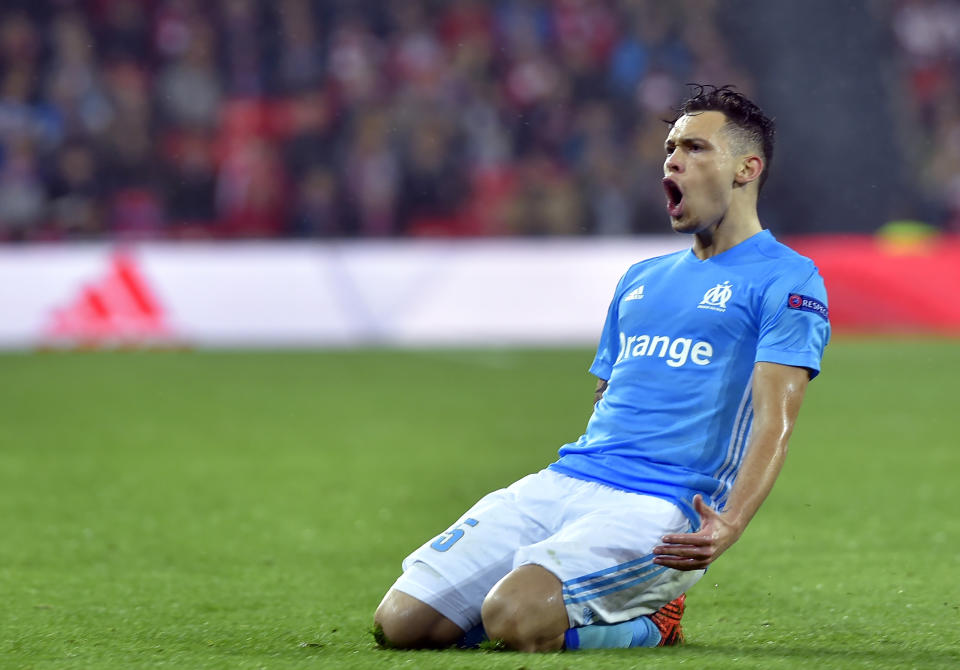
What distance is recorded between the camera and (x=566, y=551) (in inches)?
148

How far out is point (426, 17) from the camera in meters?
20.3

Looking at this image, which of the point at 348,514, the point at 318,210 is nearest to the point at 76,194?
the point at 318,210

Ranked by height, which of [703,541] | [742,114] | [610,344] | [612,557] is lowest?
[612,557]

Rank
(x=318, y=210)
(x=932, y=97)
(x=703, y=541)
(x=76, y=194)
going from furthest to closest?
(x=932, y=97)
(x=318, y=210)
(x=76, y=194)
(x=703, y=541)

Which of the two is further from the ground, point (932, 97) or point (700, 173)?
point (700, 173)

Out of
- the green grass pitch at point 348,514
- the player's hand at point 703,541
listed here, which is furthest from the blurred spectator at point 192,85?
the player's hand at point 703,541

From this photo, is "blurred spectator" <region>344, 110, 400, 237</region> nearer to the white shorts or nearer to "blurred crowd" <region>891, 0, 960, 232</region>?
"blurred crowd" <region>891, 0, 960, 232</region>

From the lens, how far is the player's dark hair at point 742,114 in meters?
3.95

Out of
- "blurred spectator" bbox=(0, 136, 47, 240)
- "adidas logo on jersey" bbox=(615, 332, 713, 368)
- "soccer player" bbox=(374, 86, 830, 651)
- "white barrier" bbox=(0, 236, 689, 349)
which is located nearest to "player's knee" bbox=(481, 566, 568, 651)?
"soccer player" bbox=(374, 86, 830, 651)

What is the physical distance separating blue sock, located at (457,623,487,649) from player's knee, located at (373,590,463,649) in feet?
0.09

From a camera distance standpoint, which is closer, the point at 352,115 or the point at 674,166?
the point at 674,166

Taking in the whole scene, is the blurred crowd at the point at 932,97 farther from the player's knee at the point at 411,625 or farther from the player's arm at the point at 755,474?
the player's knee at the point at 411,625

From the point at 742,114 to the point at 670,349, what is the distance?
2.09 ft

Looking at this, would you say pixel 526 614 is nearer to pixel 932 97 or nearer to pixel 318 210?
pixel 318 210
